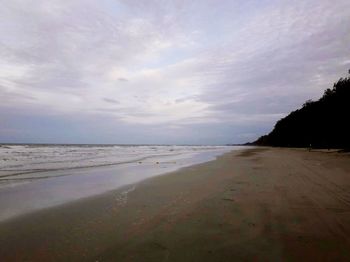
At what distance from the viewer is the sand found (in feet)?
14.8

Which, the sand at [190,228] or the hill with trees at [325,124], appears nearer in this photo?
the sand at [190,228]

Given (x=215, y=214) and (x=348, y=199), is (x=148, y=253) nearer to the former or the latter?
(x=215, y=214)

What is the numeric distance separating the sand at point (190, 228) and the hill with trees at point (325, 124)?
37.5 meters

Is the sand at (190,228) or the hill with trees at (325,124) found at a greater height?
the hill with trees at (325,124)

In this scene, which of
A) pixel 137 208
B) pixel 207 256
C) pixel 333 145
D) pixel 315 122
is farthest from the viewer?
pixel 315 122

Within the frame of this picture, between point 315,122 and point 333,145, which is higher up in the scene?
point 315,122

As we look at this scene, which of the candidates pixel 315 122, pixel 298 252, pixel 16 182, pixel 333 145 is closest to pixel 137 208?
pixel 298 252

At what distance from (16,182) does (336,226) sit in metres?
12.1

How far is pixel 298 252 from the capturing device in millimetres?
4496

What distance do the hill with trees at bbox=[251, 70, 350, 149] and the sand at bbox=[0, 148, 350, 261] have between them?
37547 mm

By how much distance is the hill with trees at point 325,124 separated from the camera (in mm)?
42062

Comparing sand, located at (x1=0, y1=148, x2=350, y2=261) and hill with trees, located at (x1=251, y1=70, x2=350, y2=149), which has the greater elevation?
hill with trees, located at (x1=251, y1=70, x2=350, y2=149)

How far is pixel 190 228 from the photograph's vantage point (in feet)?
18.9

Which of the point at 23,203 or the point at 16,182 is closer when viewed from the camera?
the point at 23,203
